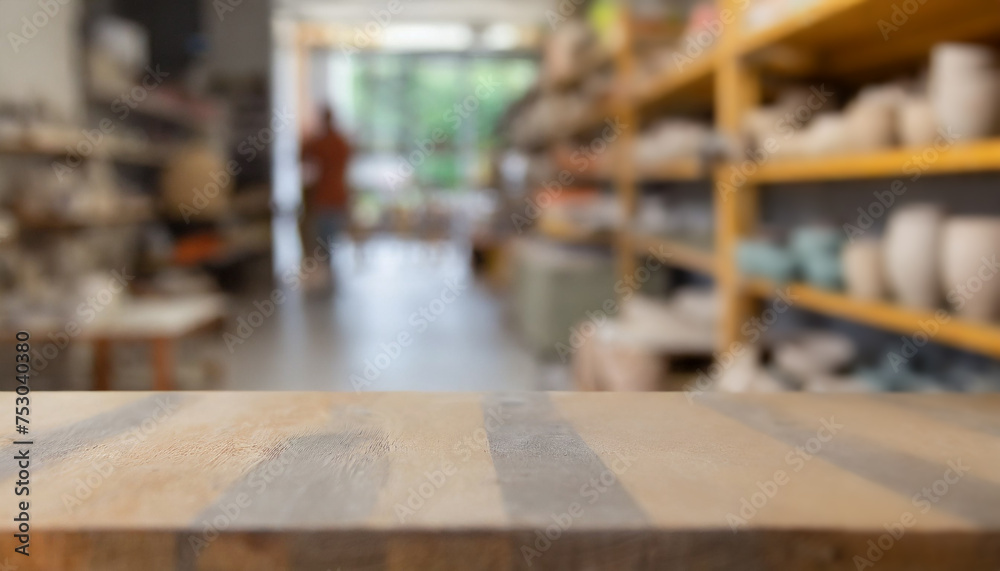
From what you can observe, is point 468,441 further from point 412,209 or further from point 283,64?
point 283,64

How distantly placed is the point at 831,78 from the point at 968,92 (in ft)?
3.94

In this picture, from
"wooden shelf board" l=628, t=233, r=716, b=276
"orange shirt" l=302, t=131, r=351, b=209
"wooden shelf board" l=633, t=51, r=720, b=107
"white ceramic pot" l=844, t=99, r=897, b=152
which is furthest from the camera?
"orange shirt" l=302, t=131, r=351, b=209

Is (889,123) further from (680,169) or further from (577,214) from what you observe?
(577,214)

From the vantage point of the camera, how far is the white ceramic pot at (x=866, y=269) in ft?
6.43

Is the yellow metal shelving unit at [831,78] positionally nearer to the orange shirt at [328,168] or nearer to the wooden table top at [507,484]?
the wooden table top at [507,484]

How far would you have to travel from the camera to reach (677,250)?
11.5ft

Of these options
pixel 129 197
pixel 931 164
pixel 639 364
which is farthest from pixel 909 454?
pixel 129 197

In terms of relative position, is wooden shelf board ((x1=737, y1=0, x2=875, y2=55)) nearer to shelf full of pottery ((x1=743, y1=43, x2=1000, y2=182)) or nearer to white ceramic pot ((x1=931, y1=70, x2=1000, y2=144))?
shelf full of pottery ((x1=743, y1=43, x2=1000, y2=182))

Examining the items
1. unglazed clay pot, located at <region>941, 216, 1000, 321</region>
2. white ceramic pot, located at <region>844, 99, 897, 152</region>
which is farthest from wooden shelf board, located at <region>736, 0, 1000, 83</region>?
unglazed clay pot, located at <region>941, 216, 1000, 321</region>

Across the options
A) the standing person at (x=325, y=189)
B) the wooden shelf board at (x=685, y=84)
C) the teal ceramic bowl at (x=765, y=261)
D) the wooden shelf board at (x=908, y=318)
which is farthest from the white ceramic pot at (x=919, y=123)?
the standing person at (x=325, y=189)

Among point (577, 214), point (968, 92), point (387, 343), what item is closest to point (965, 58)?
point (968, 92)

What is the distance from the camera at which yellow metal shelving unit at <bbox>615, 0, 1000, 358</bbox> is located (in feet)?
5.75

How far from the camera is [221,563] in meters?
0.44

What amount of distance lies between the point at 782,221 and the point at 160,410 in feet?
9.13
